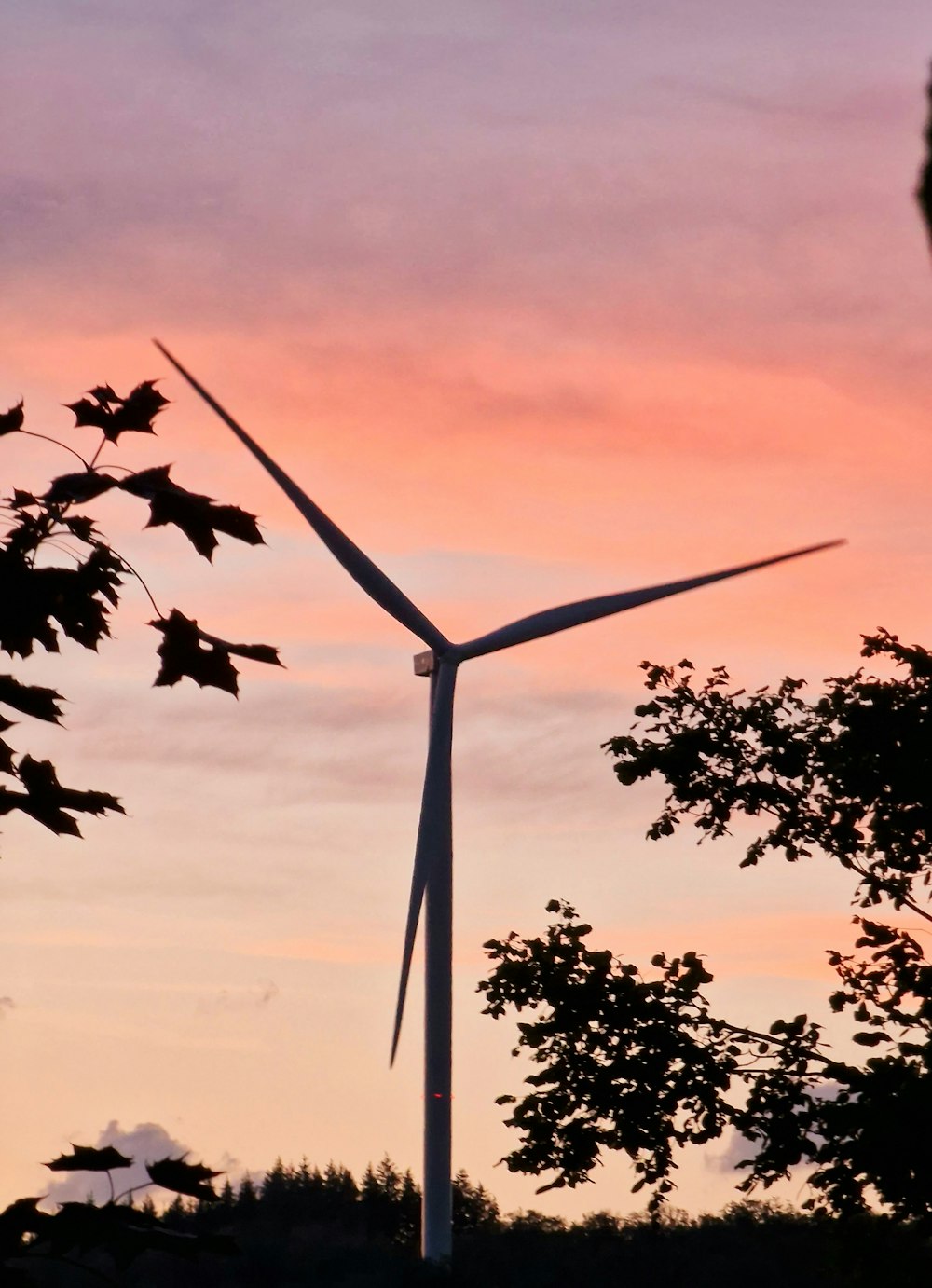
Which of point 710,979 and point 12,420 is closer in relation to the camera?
point 12,420

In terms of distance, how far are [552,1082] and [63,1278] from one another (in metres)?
22.2

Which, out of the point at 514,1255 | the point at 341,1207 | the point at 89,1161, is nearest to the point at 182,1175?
the point at 89,1161

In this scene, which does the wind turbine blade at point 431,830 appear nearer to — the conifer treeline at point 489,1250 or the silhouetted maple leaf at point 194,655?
the conifer treeline at point 489,1250

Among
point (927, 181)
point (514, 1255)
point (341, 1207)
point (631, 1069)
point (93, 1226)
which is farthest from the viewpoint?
point (341, 1207)

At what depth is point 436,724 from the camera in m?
37.8

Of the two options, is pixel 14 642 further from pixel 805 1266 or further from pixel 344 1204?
pixel 344 1204

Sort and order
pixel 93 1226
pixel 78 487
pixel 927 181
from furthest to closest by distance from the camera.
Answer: pixel 78 487 → pixel 93 1226 → pixel 927 181

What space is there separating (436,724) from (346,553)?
417cm

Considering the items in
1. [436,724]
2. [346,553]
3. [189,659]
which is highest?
[346,553]

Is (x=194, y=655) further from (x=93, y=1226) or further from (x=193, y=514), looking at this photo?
(x=93, y=1226)

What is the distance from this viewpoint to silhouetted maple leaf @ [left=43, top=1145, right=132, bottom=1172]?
565 cm

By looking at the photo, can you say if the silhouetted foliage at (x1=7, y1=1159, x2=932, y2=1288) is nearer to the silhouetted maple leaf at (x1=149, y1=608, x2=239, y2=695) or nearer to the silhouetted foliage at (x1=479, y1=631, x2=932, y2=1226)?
the silhouetted foliage at (x1=479, y1=631, x2=932, y2=1226)

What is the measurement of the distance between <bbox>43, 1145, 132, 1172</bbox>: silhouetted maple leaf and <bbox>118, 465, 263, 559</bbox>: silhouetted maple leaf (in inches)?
90.1

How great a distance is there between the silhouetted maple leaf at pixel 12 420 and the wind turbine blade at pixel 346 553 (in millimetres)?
29782
